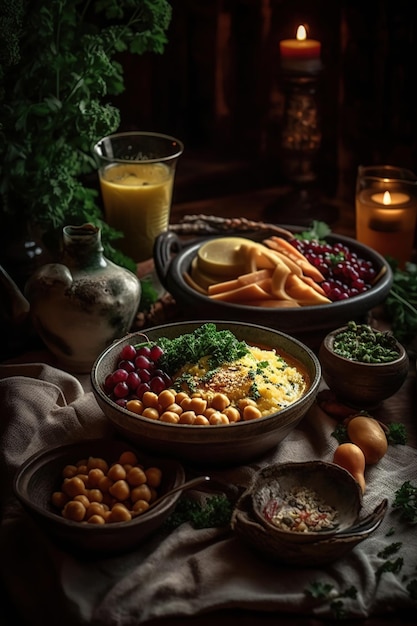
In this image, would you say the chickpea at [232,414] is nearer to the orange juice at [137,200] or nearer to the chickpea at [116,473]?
the chickpea at [116,473]

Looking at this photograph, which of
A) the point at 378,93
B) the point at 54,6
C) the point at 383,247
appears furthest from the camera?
the point at 378,93

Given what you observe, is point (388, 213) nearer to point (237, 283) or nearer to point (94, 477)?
point (237, 283)

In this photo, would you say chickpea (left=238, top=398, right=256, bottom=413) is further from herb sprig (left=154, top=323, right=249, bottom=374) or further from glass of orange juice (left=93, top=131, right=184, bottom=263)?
glass of orange juice (left=93, top=131, right=184, bottom=263)

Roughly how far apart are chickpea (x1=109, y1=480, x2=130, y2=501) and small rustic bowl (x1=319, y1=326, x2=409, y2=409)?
2.23 feet

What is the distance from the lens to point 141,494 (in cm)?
180

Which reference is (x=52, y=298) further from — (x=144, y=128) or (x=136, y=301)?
(x=144, y=128)

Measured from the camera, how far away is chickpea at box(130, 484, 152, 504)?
1805mm

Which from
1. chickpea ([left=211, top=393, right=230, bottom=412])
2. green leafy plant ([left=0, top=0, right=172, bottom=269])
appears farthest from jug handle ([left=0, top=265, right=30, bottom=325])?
chickpea ([left=211, top=393, right=230, bottom=412])

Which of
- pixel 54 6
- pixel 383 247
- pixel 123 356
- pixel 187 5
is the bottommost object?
pixel 383 247

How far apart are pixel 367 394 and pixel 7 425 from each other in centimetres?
88

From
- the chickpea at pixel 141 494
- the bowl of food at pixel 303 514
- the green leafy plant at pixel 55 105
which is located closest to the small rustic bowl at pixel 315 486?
the bowl of food at pixel 303 514

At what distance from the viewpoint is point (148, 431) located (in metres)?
1.92

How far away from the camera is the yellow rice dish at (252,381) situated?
6.66 ft

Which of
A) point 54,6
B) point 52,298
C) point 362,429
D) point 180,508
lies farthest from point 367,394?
point 54,6
